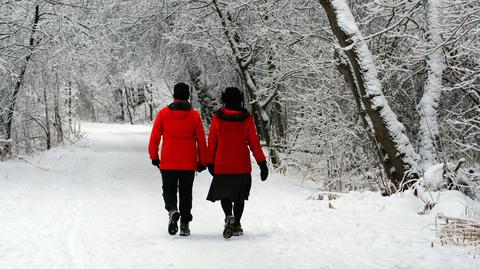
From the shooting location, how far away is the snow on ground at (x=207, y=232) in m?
4.70

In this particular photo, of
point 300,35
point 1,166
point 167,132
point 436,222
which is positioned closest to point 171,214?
point 167,132

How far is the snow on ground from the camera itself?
15.4ft

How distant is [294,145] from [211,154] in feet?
21.1

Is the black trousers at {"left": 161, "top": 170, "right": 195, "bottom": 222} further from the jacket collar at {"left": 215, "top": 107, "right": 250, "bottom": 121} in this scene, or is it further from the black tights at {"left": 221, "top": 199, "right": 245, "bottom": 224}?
the jacket collar at {"left": 215, "top": 107, "right": 250, "bottom": 121}

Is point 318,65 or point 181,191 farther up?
point 318,65

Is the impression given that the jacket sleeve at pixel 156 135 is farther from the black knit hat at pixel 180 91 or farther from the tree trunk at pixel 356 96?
the tree trunk at pixel 356 96

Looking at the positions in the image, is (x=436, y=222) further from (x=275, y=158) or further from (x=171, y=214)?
(x=275, y=158)

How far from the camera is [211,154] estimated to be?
6102 mm

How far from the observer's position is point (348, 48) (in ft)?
22.6

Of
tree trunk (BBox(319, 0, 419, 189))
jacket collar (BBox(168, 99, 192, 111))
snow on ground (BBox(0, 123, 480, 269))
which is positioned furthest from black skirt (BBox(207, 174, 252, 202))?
tree trunk (BBox(319, 0, 419, 189))

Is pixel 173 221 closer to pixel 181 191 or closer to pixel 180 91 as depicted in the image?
pixel 181 191

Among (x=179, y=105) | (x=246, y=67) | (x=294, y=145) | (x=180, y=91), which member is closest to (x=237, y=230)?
(x=179, y=105)

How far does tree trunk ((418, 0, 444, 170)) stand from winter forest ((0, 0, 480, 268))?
0.07ft

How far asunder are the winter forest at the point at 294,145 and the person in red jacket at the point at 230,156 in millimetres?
509
